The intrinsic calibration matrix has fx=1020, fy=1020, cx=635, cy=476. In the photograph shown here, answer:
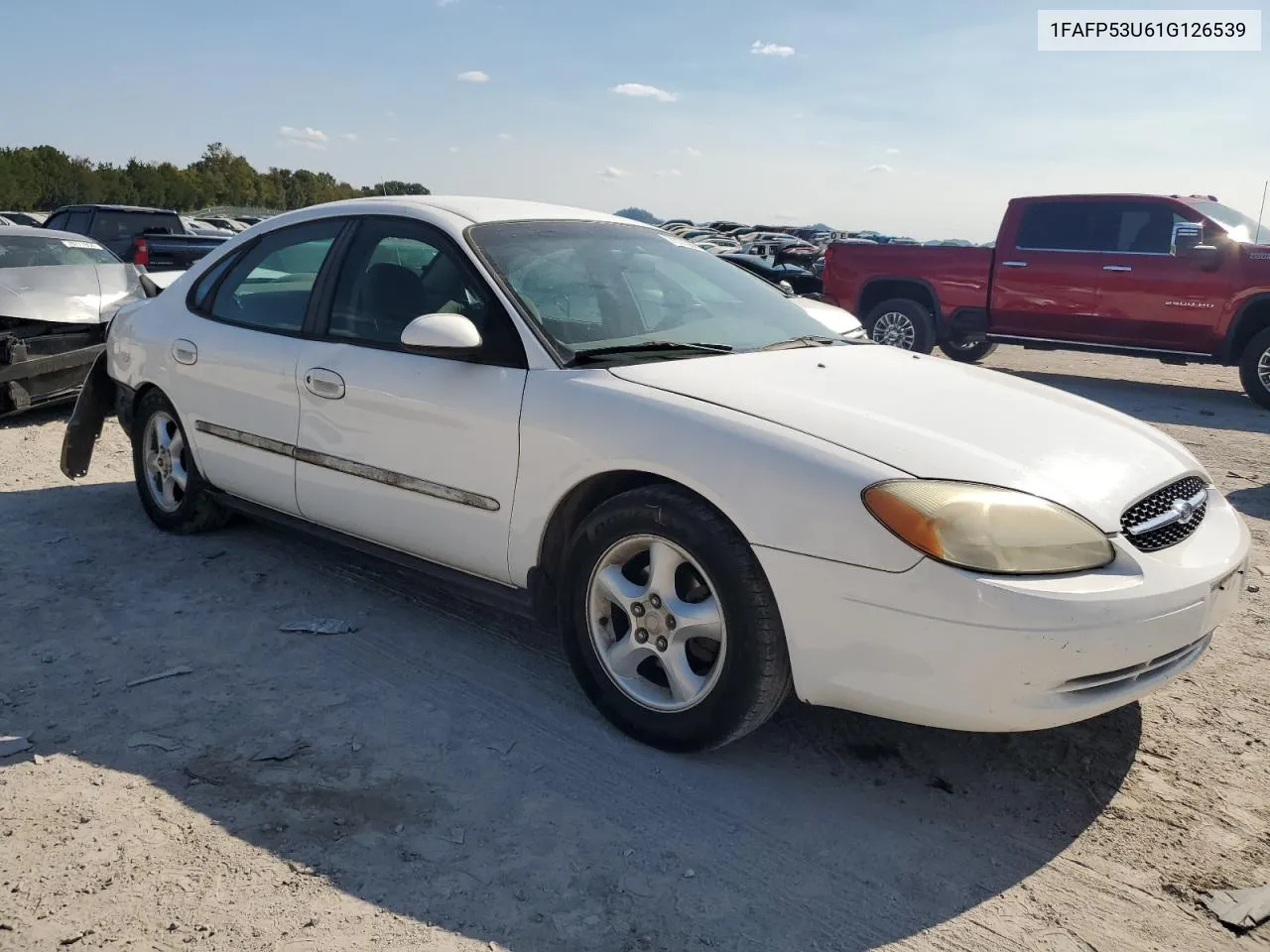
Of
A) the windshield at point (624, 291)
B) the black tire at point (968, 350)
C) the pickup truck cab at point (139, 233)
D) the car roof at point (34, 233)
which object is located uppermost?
the pickup truck cab at point (139, 233)

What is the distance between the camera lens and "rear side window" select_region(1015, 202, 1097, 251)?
418 inches

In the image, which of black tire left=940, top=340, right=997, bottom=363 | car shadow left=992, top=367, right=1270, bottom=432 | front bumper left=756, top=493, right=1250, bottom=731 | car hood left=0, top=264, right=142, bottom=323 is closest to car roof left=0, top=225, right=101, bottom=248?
car hood left=0, top=264, right=142, bottom=323

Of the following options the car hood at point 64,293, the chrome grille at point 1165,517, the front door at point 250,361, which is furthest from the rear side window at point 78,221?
the chrome grille at point 1165,517

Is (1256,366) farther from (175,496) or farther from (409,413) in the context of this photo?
(175,496)

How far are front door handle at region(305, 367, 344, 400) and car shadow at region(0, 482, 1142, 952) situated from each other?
2.94 feet

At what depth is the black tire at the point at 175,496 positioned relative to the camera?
189 inches

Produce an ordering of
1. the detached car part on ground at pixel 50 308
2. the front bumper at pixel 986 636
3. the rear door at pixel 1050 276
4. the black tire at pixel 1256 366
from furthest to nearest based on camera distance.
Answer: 1. the rear door at pixel 1050 276
2. the black tire at pixel 1256 366
3. the detached car part on ground at pixel 50 308
4. the front bumper at pixel 986 636

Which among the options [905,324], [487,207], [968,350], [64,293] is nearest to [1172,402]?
[905,324]

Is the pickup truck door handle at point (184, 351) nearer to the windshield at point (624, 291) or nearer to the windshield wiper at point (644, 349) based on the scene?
the windshield at point (624, 291)

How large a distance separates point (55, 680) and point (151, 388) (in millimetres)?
1899

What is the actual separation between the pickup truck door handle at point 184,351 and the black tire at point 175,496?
28 centimetres

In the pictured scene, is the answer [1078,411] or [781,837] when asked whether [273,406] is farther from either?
[1078,411]

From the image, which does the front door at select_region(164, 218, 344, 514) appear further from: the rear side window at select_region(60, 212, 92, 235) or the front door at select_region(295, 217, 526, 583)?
the rear side window at select_region(60, 212, 92, 235)

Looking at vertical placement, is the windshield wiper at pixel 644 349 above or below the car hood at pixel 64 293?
below
